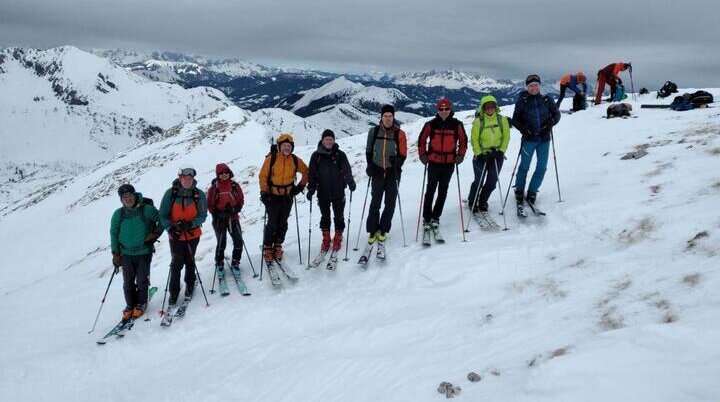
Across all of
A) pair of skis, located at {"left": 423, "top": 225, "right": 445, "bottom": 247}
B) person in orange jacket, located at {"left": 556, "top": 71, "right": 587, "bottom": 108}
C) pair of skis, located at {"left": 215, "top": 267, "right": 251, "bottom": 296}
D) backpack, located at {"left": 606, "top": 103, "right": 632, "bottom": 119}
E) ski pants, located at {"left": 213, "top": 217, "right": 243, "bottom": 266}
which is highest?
person in orange jacket, located at {"left": 556, "top": 71, "right": 587, "bottom": 108}

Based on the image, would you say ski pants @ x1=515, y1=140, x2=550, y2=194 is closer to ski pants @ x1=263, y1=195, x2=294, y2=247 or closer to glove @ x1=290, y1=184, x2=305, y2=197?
glove @ x1=290, y1=184, x2=305, y2=197

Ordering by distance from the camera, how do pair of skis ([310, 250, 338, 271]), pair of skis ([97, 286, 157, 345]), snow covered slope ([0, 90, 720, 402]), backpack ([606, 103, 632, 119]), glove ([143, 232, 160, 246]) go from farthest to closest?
1. backpack ([606, 103, 632, 119])
2. pair of skis ([310, 250, 338, 271])
3. glove ([143, 232, 160, 246])
4. pair of skis ([97, 286, 157, 345])
5. snow covered slope ([0, 90, 720, 402])

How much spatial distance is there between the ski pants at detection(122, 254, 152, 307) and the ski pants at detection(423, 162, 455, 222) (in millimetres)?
6830

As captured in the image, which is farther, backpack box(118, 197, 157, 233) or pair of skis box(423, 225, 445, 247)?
pair of skis box(423, 225, 445, 247)

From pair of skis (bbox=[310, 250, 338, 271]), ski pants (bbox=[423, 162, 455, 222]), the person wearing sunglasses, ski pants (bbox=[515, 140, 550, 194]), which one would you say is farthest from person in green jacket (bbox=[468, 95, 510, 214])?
the person wearing sunglasses

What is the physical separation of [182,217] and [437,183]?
615 cm

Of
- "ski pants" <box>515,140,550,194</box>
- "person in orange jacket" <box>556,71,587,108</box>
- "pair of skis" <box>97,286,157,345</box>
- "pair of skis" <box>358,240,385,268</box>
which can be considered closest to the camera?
"pair of skis" <box>97,286,157,345</box>

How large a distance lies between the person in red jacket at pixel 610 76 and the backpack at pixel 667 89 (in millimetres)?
1980

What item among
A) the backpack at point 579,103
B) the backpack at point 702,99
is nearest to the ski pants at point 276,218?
the backpack at point 702,99

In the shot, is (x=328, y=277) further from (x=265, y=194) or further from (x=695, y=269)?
(x=695, y=269)

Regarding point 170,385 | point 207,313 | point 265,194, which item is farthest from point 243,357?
point 265,194

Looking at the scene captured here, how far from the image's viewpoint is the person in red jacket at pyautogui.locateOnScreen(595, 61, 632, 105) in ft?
78.9

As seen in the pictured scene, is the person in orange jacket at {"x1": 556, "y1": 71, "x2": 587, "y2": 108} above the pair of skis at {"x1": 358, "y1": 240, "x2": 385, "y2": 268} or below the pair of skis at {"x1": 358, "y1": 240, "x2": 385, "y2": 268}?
above

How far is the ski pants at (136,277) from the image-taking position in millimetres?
10383
